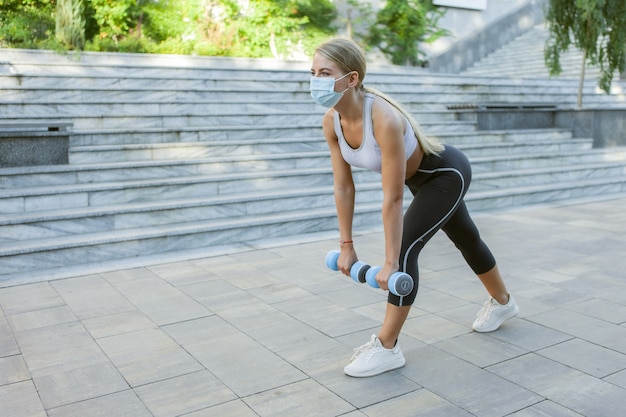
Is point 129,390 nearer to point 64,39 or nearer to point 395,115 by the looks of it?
point 395,115

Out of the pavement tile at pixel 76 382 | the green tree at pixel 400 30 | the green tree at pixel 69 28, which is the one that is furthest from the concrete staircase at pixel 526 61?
the pavement tile at pixel 76 382

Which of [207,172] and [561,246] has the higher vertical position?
[207,172]

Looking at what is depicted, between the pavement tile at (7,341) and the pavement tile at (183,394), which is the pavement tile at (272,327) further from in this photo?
the pavement tile at (7,341)

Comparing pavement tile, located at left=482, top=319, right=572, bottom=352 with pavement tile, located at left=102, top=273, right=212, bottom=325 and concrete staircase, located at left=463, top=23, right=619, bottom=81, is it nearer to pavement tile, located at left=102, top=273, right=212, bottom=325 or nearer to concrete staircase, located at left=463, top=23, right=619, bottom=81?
pavement tile, located at left=102, top=273, right=212, bottom=325

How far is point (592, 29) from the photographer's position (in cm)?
1208

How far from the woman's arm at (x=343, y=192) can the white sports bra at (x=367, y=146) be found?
0.25ft

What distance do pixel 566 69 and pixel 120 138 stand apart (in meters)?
13.9

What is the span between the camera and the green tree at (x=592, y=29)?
39.5 ft

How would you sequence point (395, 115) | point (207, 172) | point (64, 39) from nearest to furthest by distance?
point (395, 115)
point (207, 172)
point (64, 39)

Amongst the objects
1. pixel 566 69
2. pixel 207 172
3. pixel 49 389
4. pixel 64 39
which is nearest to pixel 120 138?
pixel 207 172

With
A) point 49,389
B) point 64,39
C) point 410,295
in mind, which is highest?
point 64,39

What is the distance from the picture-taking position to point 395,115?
10.6 feet

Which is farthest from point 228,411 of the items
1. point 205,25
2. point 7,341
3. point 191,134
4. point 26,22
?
point 205,25

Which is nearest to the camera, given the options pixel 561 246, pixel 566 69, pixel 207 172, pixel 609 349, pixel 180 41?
pixel 609 349
